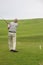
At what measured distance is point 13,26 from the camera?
2450cm


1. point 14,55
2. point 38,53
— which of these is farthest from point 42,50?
point 14,55

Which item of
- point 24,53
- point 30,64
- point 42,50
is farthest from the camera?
point 42,50

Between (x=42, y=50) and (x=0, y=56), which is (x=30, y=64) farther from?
(x=42, y=50)

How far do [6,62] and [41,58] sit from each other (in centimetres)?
254

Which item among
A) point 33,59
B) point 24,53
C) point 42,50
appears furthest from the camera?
point 42,50

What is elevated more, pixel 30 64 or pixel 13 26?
pixel 13 26

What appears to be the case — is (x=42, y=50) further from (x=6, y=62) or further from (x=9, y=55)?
(x=6, y=62)

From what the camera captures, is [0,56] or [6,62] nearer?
[6,62]

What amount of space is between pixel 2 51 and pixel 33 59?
12.7 feet

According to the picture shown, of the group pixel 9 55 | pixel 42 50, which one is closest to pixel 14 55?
pixel 9 55

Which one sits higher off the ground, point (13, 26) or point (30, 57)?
point (13, 26)

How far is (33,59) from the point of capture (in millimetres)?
21641

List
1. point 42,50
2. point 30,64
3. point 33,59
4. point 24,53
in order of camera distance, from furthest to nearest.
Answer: point 42,50 < point 24,53 < point 33,59 < point 30,64

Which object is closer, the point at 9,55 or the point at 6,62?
the point at 6,62
